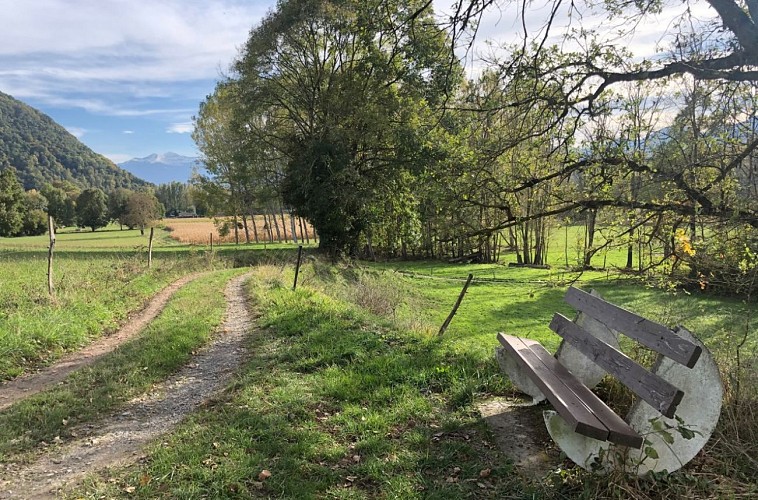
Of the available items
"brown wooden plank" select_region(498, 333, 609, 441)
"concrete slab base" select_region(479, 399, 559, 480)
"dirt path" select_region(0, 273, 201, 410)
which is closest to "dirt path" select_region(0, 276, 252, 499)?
"dirt path" select_region(0, 273, 201, 410)

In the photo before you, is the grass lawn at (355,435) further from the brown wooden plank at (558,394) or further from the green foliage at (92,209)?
the green foliage at (92,209)

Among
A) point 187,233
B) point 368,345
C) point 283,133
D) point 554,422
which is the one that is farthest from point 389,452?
point 187,233

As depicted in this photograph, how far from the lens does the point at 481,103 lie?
6.66 m

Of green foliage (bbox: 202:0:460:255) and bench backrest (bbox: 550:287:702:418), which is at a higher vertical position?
green foliage (bbox: 202:0:460:255)

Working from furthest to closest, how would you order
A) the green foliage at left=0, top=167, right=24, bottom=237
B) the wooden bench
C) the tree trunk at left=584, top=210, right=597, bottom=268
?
the green foliage at left=0, top=167, right=24, bottom=237, the tree trunk at left=584, top=210, right=597, bottom=268, the wooden bench

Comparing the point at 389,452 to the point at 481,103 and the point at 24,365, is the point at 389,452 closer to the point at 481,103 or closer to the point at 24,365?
the point at 481,103

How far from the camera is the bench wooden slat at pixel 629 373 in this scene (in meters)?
2.86

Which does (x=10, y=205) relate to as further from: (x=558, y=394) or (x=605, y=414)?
(x=605, y=414)

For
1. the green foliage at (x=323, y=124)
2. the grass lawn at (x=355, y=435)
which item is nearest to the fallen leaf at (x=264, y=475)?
the grass lawn at (x=355, y=435)

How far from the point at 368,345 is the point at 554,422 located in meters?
4.12

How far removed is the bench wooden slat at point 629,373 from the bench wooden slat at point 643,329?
0.62ft

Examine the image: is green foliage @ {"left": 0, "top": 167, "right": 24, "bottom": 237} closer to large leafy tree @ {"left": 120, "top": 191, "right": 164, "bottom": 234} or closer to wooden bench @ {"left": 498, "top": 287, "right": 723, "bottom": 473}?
large leafy tree @ {"left": 120, "top": 191, "right": 164, "bottom": 234}

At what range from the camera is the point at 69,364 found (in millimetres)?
7453

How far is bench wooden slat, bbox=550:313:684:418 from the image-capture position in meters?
2.86
